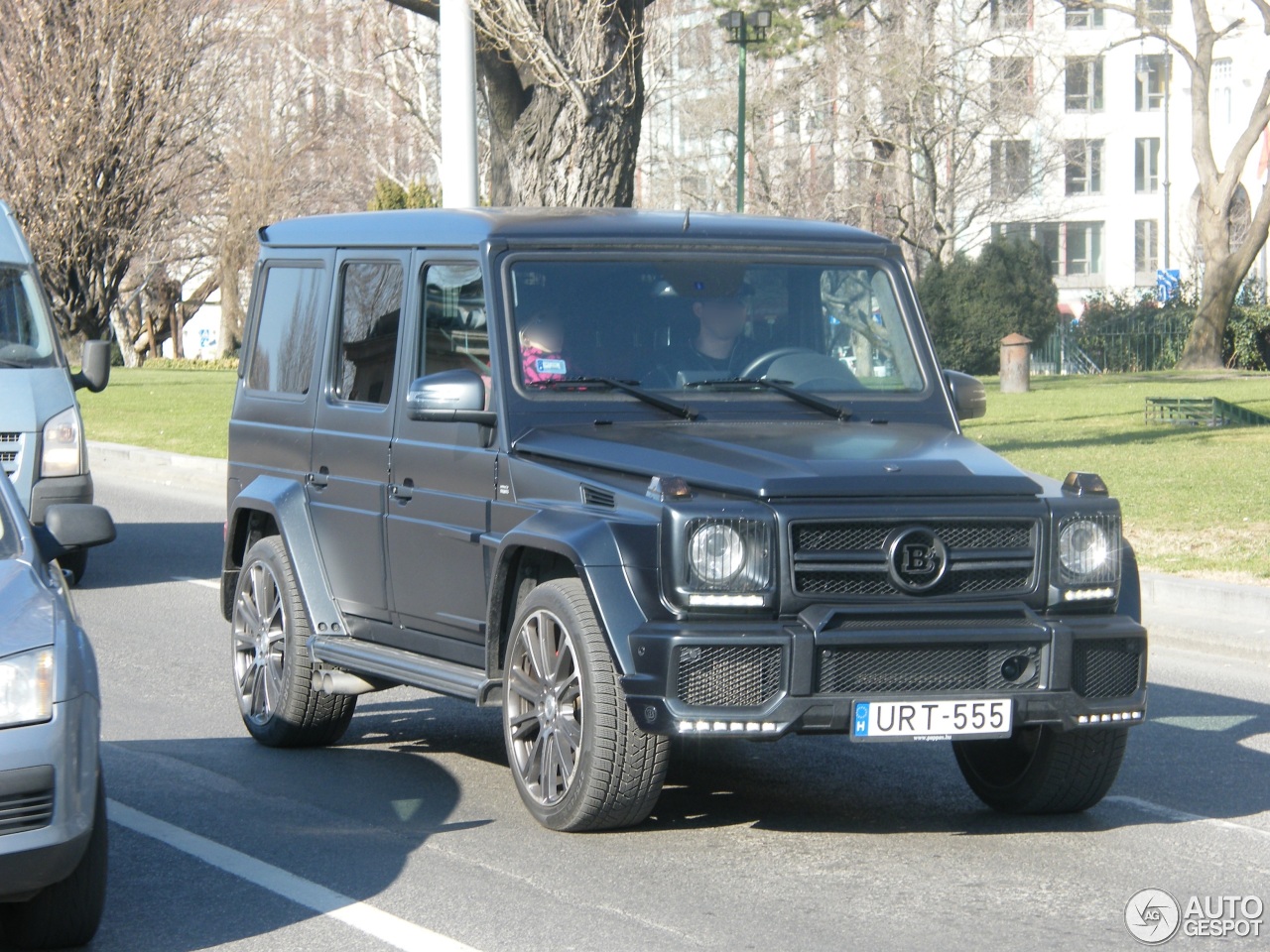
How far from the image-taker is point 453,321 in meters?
7.04

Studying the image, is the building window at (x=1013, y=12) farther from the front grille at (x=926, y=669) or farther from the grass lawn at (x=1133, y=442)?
the front grille at (x=926, y=669)

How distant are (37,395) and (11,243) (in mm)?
1469

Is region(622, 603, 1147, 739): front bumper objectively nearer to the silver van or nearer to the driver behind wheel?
the driver behind wheel

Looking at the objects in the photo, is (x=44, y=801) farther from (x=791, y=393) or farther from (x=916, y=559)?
(x=791, y=393)

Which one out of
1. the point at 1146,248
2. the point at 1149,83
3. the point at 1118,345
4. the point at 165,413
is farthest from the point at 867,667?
the point at 1149,83

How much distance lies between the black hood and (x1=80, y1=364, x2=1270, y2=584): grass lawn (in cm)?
617

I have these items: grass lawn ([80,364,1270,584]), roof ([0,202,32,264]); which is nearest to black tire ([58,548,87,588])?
roof ([0,202,32,264])

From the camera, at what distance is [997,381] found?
37.7 meters

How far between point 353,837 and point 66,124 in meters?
32.8

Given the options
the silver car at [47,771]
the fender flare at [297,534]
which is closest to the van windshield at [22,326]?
the fender flare at [297,534]

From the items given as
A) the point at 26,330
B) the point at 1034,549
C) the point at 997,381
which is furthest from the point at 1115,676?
the point at 997,381

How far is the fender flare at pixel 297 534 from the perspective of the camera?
7.56m

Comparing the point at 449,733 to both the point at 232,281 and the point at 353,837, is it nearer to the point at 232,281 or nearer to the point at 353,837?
the point at 353,837

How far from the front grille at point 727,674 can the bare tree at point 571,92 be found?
1244 centimetres
